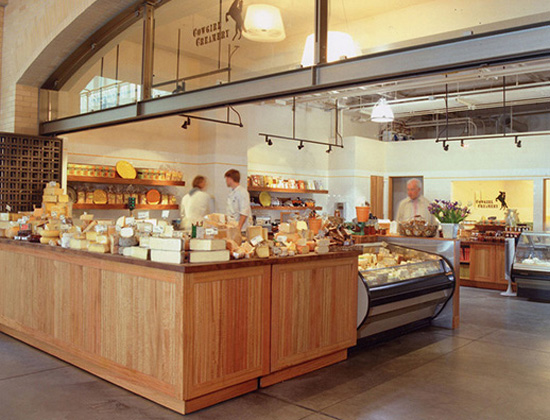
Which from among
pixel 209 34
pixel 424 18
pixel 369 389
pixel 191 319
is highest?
pixel 209 34

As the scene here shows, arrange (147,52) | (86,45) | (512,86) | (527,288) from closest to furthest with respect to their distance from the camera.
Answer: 1. (147,52)
2. (86,45)
3. (527,288)
4. (512,86)

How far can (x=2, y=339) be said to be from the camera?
18.0 feet

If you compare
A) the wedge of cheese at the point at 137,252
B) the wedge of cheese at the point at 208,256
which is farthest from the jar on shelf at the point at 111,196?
the wedge of cheese at the point at 208,256

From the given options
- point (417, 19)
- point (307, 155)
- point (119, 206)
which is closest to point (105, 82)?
point (119, 206)

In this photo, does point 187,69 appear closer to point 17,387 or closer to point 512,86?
point 17,387

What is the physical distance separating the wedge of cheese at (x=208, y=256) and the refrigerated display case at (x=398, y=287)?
1689 mm

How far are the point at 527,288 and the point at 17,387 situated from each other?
749 cm

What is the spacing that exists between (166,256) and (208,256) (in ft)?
0.98

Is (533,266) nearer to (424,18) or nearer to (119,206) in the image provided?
(424,18)

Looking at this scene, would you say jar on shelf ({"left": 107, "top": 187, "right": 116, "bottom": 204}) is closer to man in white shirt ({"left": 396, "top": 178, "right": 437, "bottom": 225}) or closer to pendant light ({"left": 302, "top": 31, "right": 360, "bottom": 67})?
man in white shirt ({"left": 396, "top": 178, "right": 437, "bottom": 225})

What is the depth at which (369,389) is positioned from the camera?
405 cm

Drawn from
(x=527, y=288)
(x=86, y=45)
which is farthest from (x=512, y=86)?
(x=86, y=45)

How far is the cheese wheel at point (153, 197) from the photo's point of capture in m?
8.77

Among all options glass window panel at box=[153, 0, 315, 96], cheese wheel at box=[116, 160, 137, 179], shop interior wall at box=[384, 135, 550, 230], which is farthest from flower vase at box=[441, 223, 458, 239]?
shop interior wall at box=[384, 135, 550, 230]
